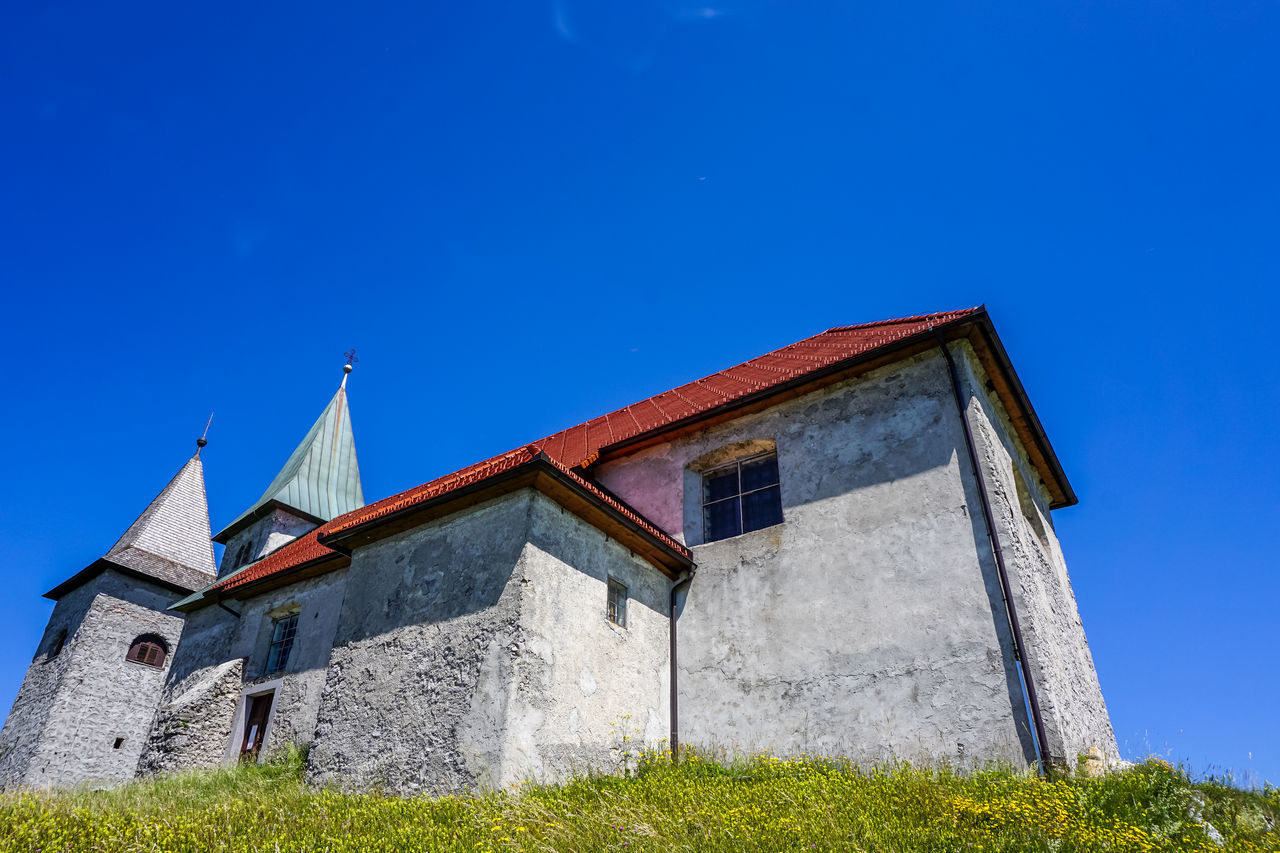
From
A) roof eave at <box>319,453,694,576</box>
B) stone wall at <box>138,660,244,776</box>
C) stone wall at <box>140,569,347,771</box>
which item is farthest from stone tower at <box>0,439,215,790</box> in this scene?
roof eave at <box>319,453,694,576</box>

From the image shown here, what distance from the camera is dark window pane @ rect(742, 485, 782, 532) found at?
1106cm

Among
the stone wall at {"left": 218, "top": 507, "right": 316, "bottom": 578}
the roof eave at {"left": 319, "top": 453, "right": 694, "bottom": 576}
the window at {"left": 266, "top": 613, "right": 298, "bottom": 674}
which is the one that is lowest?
the window at {"left": 266, "top": 613, "right": 298, "bottom": 674}

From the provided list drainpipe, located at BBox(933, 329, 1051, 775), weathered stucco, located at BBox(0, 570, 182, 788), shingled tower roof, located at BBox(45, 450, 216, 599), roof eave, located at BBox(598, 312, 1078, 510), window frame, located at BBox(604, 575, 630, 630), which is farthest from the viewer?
shingled tower roof, located at BBox(45, 450, 216, 599)

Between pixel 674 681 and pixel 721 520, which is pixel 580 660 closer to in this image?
pixel 674 681

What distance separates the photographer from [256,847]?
5.53 metres

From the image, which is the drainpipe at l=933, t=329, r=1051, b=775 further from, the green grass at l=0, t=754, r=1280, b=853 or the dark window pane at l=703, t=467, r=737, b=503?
the dark window pane at l=703, t=467, r=737, b=503

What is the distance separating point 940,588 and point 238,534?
24634 mm

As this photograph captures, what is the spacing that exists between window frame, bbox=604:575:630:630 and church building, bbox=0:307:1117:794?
0.04 meters

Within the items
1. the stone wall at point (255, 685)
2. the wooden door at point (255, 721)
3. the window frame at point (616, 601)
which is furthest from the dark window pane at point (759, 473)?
the wooden door at point (255, 721)

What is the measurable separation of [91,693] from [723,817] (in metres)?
22.3

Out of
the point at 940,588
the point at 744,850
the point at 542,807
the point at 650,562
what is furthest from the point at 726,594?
the point at 744,850

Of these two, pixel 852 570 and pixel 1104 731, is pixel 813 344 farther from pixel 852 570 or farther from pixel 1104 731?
pixel 1104 731

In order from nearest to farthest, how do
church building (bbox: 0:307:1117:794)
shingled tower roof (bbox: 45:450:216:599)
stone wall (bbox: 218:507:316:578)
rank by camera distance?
church building (bbox: 0:307:1117:794) < shingled tower roof (bbox: 45:450:216:599) < stone wall (bbox: 218:507:316:578)

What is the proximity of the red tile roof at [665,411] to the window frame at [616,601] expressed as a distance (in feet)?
2.84
